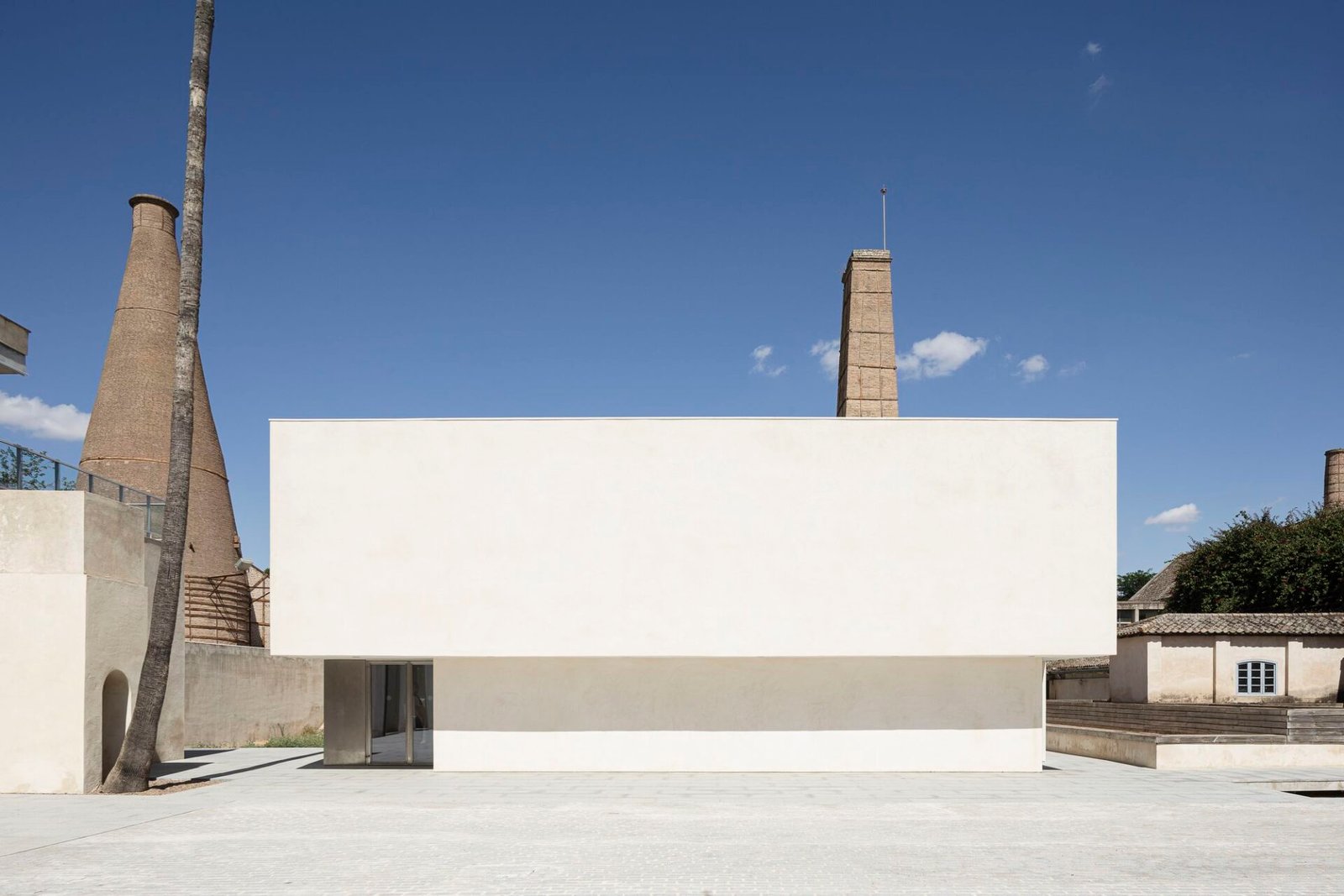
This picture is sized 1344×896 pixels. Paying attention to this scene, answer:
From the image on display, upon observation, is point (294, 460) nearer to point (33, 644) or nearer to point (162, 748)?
point (33, 644)

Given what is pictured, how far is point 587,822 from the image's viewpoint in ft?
39.5

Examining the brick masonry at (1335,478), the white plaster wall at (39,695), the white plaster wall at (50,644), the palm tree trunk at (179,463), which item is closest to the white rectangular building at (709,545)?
the palm tree trunk at (179,463)

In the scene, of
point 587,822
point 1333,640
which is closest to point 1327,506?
point 1333,640

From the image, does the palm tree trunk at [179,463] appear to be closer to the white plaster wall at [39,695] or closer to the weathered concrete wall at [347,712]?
the white plaster wall at [39,695]

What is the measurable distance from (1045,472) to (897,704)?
4.54m

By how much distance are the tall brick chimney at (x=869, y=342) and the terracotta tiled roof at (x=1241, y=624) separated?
32.1 ft

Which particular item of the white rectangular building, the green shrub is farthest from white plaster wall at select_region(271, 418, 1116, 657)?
the green shrub

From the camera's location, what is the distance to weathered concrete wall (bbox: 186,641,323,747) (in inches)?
885

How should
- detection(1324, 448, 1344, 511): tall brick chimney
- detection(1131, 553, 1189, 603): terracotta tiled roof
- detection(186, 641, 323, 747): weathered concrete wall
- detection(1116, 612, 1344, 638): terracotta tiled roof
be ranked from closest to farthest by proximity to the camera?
detection(186, 641, 323, 747): weathered concrete wall
detection(1116, 612, 1344, 638): terracotta tiled roof
detection(1324, 448, 1344, 511): tall brick chimney
detection(1131, 553, 1189, 603): terracotta tiled roof

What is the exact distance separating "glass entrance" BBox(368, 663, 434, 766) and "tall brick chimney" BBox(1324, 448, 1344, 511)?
120 feet

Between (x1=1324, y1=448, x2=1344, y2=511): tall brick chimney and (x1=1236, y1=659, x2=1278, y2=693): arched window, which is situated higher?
(x1=1324, y1=448, x2=1344, y2=511): tall brick chimney

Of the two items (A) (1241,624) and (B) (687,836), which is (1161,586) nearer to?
(A) (1241,624)

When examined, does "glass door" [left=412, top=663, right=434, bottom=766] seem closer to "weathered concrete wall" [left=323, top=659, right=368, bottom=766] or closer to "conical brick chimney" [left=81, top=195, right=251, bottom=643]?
"weathered concrete wall" [left=323, top=659, right=368, bottom=766]

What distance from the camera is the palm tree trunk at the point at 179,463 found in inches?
586
